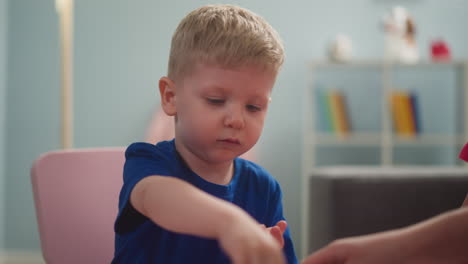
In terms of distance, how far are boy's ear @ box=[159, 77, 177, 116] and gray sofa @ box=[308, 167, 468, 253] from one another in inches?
18.8

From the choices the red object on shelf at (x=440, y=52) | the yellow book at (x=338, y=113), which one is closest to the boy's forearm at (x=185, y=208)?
the yellow book at (x=338, y=113)

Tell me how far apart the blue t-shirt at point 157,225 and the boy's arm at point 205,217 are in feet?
0.23

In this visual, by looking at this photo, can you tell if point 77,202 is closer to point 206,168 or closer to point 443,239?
point 206,168

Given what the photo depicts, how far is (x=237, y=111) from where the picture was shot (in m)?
0.69

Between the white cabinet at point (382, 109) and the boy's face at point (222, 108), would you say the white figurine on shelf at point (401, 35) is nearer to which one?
the white cabinet at point (382, 109)

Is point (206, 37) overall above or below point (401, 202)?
above

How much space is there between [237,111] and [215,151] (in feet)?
0.23

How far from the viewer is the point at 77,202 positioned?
92 cm

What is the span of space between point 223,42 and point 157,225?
273mm

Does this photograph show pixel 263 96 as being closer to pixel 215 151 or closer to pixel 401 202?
pixel 215 151

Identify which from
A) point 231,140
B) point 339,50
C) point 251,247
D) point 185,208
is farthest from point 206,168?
point 339,50

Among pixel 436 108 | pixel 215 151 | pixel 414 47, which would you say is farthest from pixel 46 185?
pixel 436 108

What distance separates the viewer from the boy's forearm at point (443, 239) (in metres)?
0.62

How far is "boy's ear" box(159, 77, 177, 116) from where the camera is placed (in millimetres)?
764
